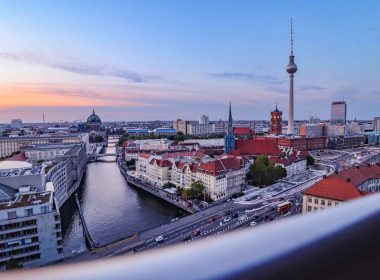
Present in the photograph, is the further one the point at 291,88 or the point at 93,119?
the point at 93,119

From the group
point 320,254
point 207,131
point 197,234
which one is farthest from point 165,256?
point 207,131

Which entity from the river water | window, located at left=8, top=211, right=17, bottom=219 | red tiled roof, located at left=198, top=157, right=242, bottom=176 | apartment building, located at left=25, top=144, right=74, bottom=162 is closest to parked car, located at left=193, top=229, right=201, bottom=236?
the river water

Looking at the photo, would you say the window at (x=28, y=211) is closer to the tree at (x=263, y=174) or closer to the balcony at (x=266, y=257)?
the balcony at (x=266, y=257)

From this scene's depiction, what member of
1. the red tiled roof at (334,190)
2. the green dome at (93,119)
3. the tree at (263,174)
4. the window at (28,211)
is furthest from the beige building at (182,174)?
the green dome at (93,119)

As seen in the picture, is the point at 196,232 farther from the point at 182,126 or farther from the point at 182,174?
the point at 182,126

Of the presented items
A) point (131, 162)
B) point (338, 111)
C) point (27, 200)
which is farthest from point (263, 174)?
point (338, 111)

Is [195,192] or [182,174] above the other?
[182,174]

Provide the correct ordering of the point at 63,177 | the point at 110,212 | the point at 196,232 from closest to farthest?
the point at 196,232 < the point at 110,212 < the point at 63,177
